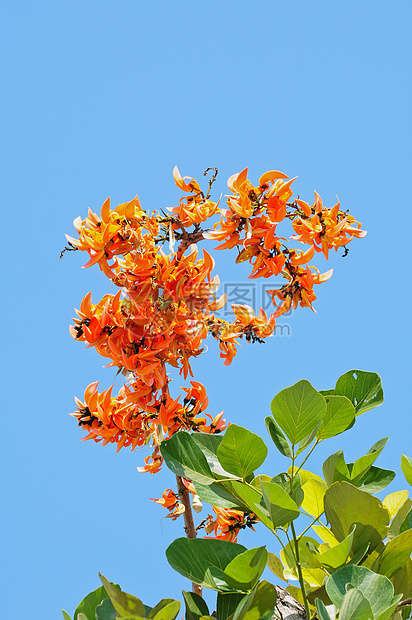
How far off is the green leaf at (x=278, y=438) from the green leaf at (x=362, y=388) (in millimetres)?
213

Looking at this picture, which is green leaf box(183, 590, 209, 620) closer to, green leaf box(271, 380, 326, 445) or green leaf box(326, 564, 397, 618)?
green leaf box(326, 564, 397, 618)

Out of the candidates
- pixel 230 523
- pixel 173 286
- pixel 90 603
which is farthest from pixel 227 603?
pixel 173 286

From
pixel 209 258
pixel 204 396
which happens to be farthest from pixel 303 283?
pixel 204 396

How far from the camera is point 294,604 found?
4.66 feet

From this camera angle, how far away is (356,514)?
3.75 feet

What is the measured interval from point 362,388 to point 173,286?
21.5 inches

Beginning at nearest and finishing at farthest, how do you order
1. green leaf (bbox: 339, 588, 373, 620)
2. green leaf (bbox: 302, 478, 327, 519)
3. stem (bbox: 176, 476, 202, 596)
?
green leaf (bbox: 339, 588, 373, 620), green leaf (bbox: 302, 478, 327, 519), stem (bbox: 176, 476, 202, 596)

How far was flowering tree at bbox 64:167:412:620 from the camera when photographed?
3.61 ft

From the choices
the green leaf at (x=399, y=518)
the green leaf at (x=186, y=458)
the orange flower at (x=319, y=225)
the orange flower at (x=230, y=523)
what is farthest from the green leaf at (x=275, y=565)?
the orange flower at (x=319, y=225)

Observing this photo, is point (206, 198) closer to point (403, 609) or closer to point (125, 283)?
point (125, 283)

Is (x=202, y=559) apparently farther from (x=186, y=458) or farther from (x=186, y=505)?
(x=186, y=505)

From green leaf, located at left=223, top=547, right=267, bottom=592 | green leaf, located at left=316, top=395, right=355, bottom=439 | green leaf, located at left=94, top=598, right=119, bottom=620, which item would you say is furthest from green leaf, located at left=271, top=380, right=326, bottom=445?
green leaf, located at left=94, top=598, right=119, bottom=620

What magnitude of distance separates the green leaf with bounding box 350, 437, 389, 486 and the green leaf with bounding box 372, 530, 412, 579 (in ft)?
0.54

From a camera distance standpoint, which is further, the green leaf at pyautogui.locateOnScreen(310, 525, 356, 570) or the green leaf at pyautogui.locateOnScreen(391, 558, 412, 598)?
the green leaf at pyautogui.locateOnScreen(391, 558, 412, 598)
